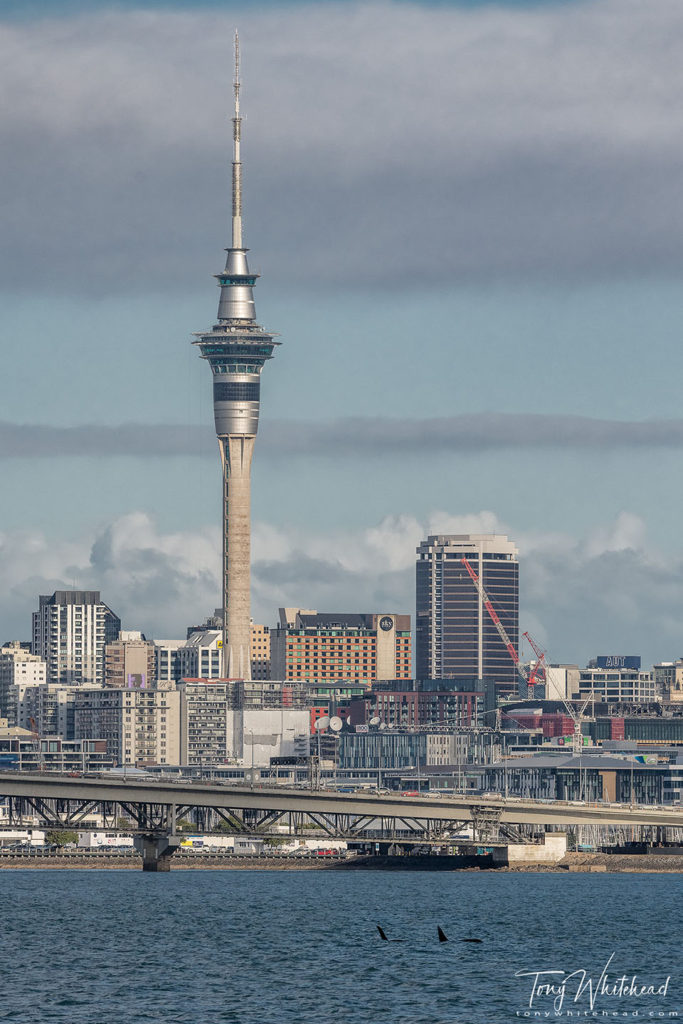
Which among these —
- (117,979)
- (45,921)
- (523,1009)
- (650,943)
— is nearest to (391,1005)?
(523,1009)

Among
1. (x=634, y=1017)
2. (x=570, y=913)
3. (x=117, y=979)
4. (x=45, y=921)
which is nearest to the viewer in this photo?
(x=634, y=1017)

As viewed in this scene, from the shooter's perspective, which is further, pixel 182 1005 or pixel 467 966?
pixel 467 966

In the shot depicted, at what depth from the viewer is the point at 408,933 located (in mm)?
147875

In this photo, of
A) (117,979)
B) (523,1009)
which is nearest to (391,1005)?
(523,1009)

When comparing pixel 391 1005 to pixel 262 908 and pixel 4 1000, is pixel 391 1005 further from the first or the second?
pixel 262 908

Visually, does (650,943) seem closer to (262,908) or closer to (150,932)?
(150,932)

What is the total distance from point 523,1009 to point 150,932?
4593 cm

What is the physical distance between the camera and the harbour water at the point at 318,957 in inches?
4200

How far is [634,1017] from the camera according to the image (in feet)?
342

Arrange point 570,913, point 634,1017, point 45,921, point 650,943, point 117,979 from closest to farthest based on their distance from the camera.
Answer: point 634,1017, point 117,979, point 650,943, point 45,921, point 570,913

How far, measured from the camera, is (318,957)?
431ft

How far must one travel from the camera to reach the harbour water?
350 ft

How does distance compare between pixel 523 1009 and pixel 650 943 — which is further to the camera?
pixel 650 943

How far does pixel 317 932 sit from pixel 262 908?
26868 mm
